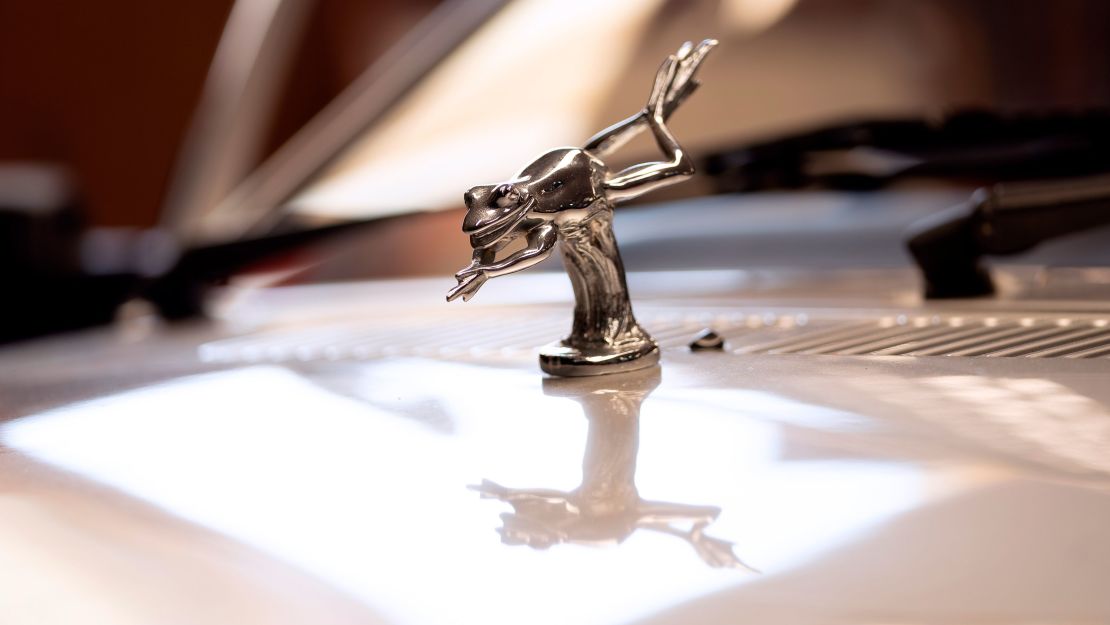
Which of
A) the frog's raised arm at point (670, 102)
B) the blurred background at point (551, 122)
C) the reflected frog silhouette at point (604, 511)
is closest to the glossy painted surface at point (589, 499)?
the reflected frog silhouette at point (604, 511)

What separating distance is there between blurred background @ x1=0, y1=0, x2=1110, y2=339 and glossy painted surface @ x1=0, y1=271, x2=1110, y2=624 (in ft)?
1.43

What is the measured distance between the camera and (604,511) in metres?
0.40

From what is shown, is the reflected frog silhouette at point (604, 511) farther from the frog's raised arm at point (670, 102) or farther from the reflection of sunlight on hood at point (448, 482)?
the frog's raised arm at point (670, 102)

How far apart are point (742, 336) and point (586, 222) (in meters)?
0.20

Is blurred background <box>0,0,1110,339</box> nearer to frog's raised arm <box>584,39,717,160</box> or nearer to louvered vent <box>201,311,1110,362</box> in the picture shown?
louvered vent <box>201,311,1110,362</box>

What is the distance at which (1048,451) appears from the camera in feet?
1.39

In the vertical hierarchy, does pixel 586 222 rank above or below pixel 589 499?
above

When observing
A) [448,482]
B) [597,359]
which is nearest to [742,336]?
[597,359]

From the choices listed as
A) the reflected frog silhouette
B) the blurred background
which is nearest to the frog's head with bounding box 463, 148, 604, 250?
the reflected frog silhouette

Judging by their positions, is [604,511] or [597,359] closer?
[604,511]

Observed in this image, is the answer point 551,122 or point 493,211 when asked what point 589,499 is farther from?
point 551,122

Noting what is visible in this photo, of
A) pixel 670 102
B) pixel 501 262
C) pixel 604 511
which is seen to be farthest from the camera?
pixel 670 102

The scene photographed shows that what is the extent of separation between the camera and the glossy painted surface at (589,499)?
1.10ft

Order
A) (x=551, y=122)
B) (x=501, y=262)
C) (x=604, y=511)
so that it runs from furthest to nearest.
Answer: (x=551, y=122), (x=501, y=262), (x=604, y=511)
